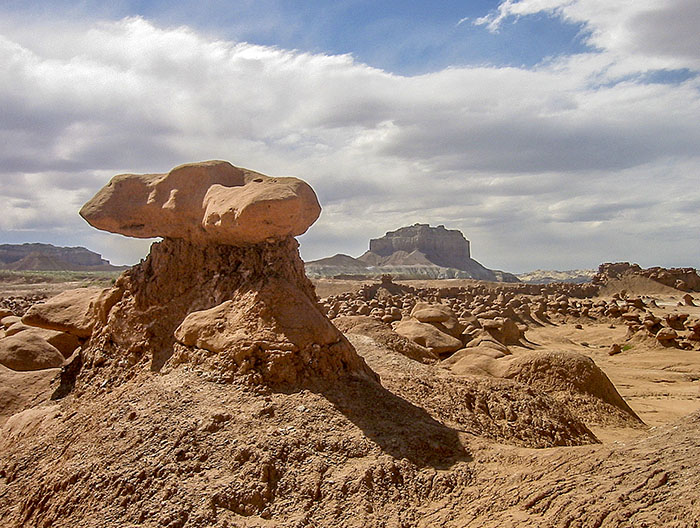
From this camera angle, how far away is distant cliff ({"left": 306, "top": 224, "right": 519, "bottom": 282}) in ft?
245

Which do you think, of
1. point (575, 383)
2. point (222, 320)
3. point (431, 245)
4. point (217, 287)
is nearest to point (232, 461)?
point (222, 320)

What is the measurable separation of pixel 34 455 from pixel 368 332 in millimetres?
4679

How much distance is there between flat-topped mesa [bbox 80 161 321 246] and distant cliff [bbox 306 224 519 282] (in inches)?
2613

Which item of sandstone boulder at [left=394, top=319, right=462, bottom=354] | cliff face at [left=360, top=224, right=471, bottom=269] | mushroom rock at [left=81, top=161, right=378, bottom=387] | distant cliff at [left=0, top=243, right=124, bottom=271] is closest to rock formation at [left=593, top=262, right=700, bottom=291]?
sandstone boulder at [left=394, top=319, right=462, bottom=354]

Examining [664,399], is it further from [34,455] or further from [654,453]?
[34,455]

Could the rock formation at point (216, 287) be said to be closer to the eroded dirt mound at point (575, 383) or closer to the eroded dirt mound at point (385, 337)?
the eroded dirt mound at point (385, 337)

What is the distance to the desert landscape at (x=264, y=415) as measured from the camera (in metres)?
3.20

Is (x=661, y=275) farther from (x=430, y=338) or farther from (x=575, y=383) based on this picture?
(x=575, y=383)

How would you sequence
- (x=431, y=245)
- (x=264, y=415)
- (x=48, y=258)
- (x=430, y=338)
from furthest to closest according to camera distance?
(x=431, y=245) → (x=48, y=258) → (x=430, y=338) → (x=264, y=415)

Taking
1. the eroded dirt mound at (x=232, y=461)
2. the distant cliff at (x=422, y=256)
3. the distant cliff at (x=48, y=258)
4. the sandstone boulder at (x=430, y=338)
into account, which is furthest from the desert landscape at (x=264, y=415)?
the distant cliff at (x=48, y=258)

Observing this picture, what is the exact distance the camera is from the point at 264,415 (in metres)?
3.90

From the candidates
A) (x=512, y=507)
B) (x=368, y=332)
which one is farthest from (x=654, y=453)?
(x=368, y=332)

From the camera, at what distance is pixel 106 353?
533 centimetres

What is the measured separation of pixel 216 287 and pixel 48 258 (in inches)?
3284
